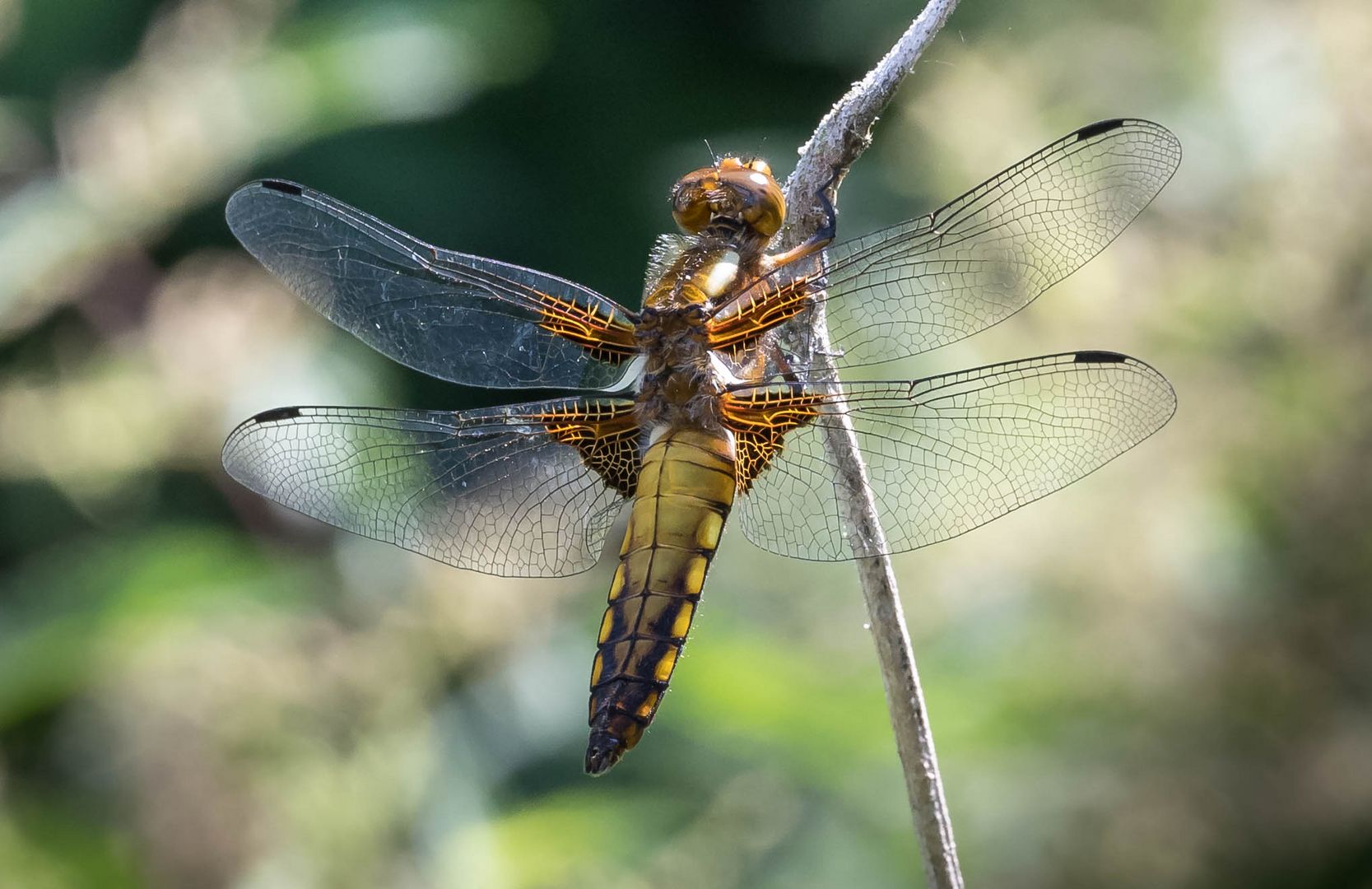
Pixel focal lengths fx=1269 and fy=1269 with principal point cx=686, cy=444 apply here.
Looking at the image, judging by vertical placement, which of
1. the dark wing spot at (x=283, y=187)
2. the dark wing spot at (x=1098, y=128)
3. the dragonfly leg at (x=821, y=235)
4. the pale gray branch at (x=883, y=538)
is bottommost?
the pale gray branch at (x=883, y=538)

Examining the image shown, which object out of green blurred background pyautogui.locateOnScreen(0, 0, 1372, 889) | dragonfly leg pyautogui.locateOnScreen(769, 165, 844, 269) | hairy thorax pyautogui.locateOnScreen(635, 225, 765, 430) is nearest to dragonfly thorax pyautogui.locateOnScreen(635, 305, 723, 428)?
hairy thorax pyautogui.locateOnScreen(635, 225, 765, 430)

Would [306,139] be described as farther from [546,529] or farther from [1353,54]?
[1353,54]

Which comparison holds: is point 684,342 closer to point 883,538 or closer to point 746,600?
point 883,538

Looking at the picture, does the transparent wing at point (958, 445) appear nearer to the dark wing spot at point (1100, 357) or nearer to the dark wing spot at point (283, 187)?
the dark wing spot at point (1100, 357)

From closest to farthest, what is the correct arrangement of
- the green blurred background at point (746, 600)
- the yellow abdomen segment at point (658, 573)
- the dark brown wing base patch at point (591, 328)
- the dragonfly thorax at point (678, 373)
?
1. the yellow abdomen segment at point (658, 573)
2. the dragonfly thorax at point (678, 373)
3. the dark brown wing base patch at point (591, 328)
4. the green blurred background at point (746, 600)

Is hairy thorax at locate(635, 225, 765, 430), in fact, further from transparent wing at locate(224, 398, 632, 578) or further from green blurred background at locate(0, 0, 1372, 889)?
green blurred background at locate(0, 0, 1372, 889)

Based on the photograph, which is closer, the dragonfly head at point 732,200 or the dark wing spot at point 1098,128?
the dark wing spot at point 1098,128

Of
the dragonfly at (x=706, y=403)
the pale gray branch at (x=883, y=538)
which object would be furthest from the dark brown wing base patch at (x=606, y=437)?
the pale gray branch at (x=883, y=538)
